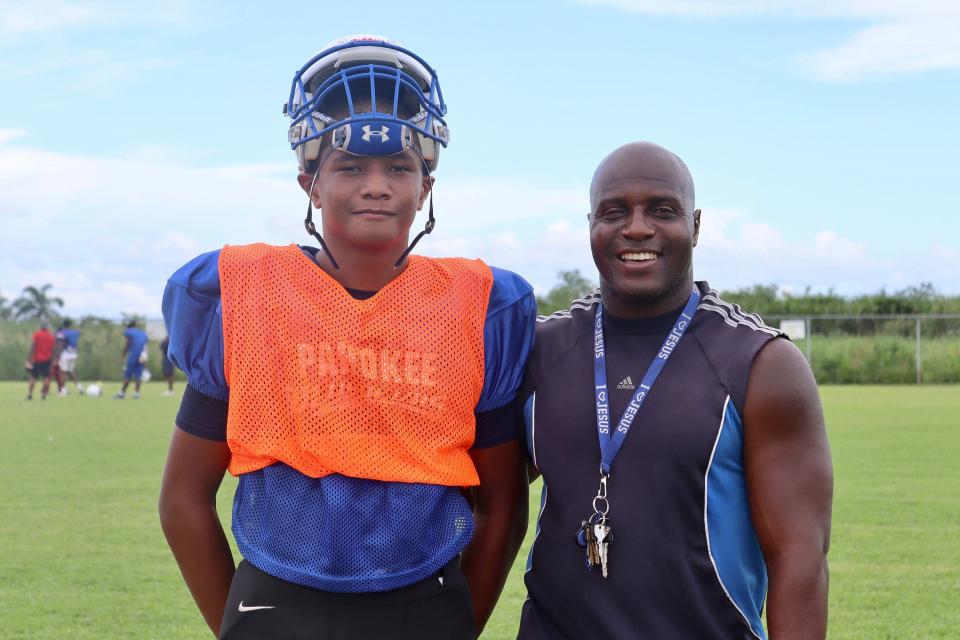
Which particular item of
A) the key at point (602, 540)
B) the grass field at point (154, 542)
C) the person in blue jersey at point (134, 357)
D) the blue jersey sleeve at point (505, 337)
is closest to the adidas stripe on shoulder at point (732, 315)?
the blue jersey sleeve at point (505, 337)

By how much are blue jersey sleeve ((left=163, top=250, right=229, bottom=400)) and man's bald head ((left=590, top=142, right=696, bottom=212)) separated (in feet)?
3.11

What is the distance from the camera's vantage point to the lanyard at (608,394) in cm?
249

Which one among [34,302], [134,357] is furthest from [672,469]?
[34,302]

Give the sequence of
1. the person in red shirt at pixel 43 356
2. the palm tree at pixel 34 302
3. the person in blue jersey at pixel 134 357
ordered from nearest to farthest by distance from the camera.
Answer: the person in blue jersey at pixel 134 357, the person in red shirt at pixel 43 356, the palm tree at pixel 34 302

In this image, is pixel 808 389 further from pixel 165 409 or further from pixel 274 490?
pixel 165 409

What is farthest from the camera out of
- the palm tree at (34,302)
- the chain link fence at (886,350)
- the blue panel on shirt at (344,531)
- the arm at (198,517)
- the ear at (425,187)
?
the palm tree at (34,302)

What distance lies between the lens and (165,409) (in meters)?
20.1

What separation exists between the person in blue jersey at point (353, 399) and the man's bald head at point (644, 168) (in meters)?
0.35

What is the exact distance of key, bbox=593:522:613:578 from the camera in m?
2.46

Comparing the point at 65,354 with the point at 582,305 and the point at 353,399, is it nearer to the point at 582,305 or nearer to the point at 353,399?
the point at 582,305

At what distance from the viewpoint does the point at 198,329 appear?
8.44 feet

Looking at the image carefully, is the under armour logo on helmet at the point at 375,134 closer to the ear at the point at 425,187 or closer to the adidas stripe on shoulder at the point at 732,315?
the ear at the point at 425,187

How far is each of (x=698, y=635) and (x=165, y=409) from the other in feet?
61.5

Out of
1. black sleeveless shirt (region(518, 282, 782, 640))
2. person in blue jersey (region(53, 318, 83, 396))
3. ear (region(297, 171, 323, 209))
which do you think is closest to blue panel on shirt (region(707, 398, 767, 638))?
black sleeveless shirt (region(518, 282, 782, 640))
